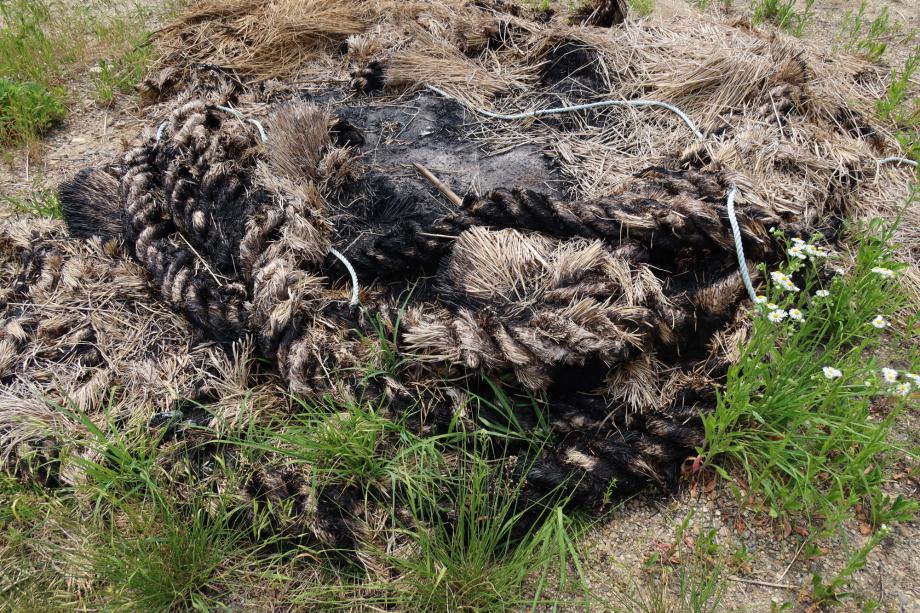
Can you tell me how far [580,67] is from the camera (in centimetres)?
297

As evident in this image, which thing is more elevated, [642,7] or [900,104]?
[642,7]

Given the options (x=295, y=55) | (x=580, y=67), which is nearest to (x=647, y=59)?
(x=580, y=67)

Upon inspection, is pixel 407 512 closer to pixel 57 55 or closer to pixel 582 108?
pixel 582 108

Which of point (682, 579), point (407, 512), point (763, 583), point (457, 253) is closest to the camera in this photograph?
point (682, 579)

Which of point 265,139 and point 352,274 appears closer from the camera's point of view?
point 352,274

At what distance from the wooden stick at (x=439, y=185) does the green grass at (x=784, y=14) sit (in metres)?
2.72

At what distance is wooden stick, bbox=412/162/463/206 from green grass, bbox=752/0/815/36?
8.94ft

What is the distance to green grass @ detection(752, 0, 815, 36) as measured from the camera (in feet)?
13.0

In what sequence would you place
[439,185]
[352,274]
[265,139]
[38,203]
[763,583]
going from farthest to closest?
[38,203]
[265,139]
[439,185]
[352,274]
[763,583]

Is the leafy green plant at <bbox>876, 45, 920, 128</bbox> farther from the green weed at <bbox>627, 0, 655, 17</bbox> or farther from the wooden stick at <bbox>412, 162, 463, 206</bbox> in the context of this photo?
the wooden stick at <bbox>412, 162, 463, 206</bbox>

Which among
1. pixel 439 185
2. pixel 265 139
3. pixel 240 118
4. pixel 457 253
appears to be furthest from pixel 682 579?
pixel 240 118

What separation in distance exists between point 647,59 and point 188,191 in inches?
80.8

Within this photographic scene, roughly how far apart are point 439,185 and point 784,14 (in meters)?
2.93

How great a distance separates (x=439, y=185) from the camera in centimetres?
239
